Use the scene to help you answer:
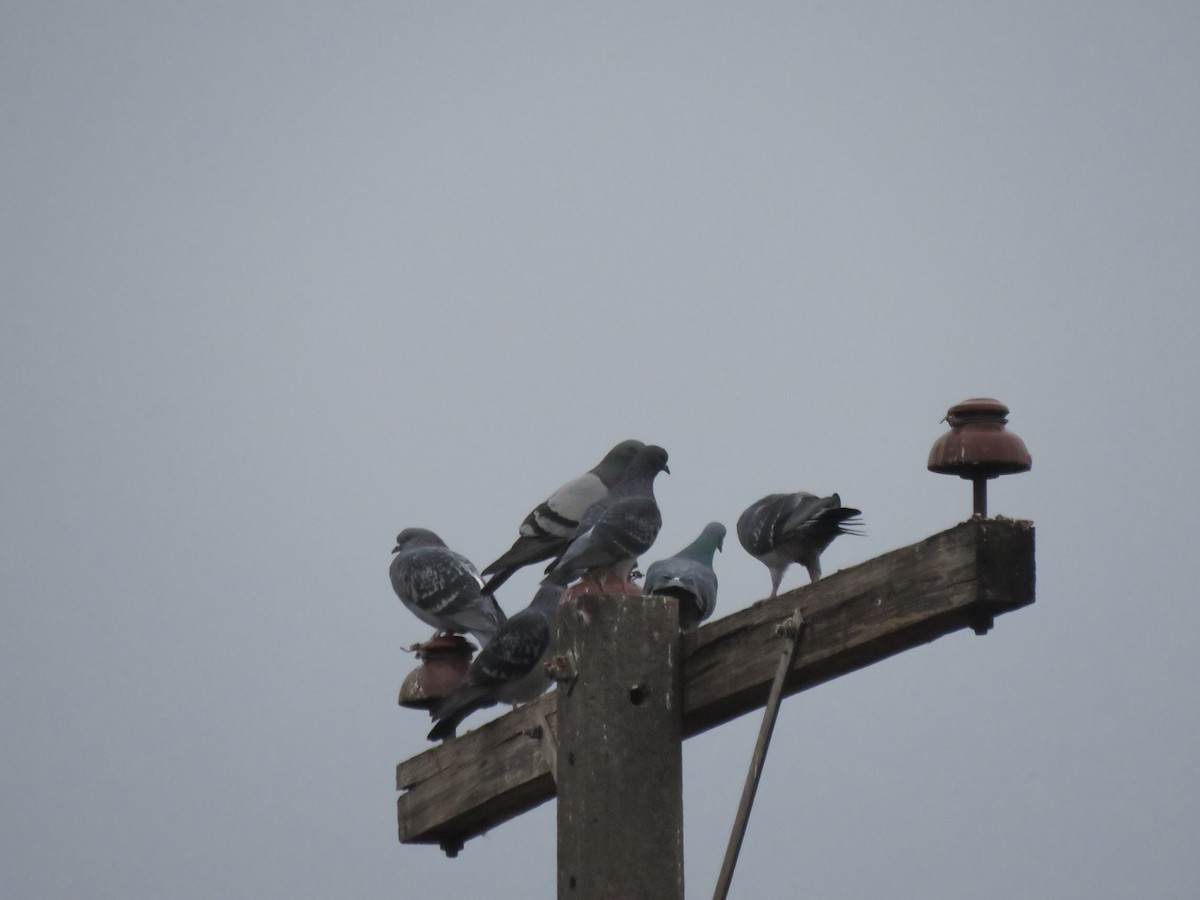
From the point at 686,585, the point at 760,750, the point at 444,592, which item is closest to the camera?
the point at 760,750

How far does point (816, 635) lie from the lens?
3623 mm

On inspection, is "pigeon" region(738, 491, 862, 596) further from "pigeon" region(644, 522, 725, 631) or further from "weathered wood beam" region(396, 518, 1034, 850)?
"weathered wood beam" region(396, 518, 1034, 850)

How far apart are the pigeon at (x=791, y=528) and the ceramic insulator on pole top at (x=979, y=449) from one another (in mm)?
1394

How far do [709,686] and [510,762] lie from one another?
2.38 feet

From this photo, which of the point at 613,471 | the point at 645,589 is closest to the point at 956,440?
the point at 645,589

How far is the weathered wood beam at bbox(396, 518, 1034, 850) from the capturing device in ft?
10.9

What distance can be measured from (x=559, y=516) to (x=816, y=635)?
2.76 m

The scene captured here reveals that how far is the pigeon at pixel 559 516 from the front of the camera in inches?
244

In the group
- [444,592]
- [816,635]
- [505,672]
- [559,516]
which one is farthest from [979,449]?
[444,592]

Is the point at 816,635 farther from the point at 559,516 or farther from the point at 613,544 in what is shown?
the point at 559,516


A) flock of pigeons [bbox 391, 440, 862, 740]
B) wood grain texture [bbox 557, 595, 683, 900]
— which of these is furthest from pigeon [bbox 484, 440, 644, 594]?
wood grain texture [bbox 557, 595, 683, 900]

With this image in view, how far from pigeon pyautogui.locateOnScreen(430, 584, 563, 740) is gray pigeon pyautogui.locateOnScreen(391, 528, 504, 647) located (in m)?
0.91

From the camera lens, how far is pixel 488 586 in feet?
22.2

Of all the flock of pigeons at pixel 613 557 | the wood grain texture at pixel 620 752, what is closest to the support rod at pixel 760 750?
the wood grain texture at pixel 620 752
